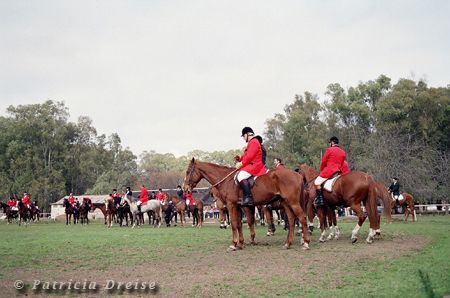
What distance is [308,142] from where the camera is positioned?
63.2 m

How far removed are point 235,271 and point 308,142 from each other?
2177 inches

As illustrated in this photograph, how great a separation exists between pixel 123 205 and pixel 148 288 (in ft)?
80.0

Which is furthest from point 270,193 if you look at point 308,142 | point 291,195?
point 308,142

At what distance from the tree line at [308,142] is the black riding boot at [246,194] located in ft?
121

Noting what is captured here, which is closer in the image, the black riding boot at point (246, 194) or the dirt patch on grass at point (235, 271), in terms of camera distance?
the dirt patch on grass at point (235, 271)

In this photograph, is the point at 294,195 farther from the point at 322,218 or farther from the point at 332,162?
the point at 322,218

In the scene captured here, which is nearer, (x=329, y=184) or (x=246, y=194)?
(x=246, y=194)

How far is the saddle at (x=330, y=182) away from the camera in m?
14.1

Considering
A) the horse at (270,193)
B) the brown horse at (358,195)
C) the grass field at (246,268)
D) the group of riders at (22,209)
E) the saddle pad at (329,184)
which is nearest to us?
the grass field at (246,268)

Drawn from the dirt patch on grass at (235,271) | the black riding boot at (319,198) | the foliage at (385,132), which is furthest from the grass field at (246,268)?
the foliage at (385,132)

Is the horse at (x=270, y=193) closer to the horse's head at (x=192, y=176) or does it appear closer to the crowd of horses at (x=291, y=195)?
the crowd of horses at (x=291, y=195)

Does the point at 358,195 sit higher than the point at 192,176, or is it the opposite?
the point at 192,176

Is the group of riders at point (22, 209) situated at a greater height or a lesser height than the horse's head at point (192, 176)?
lesser

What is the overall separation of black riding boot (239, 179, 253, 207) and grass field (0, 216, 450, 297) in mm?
1272
